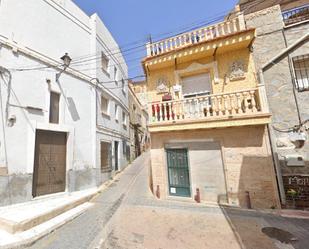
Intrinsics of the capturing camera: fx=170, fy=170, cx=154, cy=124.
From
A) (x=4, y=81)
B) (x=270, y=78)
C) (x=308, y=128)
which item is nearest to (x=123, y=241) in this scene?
(x=4, y=81)

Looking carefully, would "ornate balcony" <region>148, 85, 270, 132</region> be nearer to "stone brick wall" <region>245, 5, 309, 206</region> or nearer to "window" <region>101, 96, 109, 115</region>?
"stone brick wall" <region>245, 5, 309, 206</region>

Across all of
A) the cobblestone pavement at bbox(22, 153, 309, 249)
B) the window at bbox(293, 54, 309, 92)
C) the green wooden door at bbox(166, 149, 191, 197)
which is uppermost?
the window at bbox(293, 54, 309, 92)

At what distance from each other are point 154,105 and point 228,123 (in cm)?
340

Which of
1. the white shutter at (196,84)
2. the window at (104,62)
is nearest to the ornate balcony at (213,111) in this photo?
the white shutter at (196,84)

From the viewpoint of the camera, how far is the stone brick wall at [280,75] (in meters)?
6.84

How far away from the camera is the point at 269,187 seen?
629cm

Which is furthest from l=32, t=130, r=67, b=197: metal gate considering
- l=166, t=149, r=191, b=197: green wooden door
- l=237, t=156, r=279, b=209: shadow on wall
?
l=237, t=156, r=279, b=209: shadow on wall

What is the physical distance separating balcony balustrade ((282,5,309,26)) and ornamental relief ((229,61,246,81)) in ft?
9.73

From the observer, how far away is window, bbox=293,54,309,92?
7091mm

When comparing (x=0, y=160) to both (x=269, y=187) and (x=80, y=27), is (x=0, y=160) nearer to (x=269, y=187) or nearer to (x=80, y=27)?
(x=80, y=27)

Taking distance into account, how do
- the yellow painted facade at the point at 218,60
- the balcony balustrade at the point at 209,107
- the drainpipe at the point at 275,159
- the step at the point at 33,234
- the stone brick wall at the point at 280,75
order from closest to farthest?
the step at the point at 33,234 < the drainpipe at the point at 275,159 < the balcony balustrade at the point at 209,107 < the stone brick wall at the point at 280,75 < the yellow painted facade at the point at 218,60

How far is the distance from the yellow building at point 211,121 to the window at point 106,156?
13.2 feet

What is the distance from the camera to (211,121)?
6.94 m

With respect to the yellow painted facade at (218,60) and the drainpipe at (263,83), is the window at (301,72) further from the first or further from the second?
the yellow painted facade at (218,60)
